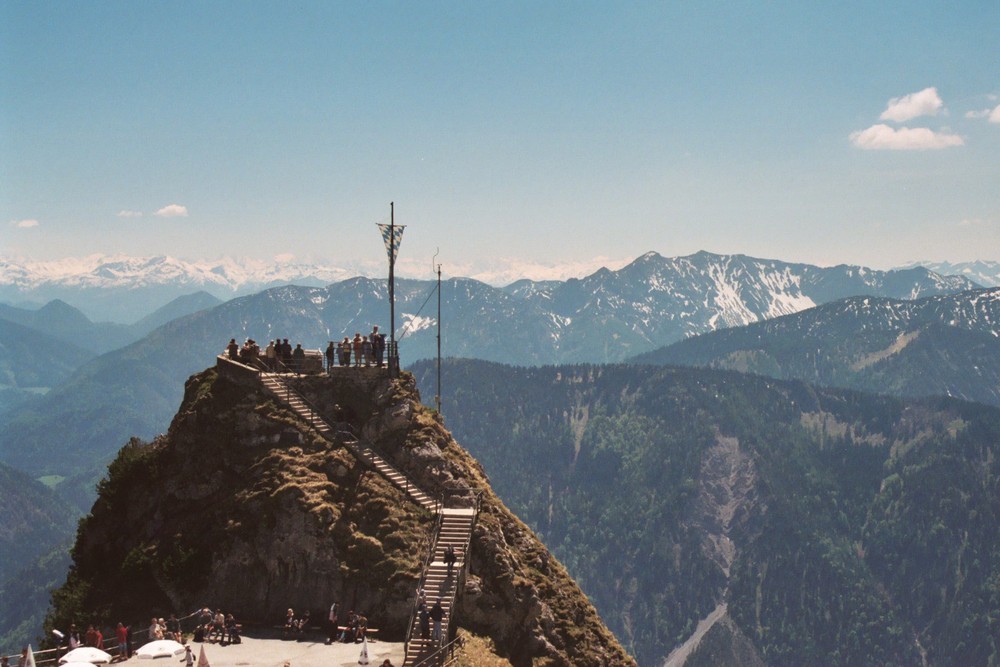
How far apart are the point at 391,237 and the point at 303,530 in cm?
2556

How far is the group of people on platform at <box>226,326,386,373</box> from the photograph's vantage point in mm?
78938

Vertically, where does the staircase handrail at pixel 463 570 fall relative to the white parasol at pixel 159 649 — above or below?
above

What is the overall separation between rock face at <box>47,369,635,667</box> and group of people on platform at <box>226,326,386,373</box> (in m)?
1.17

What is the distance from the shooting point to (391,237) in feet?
273

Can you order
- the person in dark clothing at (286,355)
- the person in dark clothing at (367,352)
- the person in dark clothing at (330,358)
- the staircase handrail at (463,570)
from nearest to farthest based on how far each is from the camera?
the staircase handrail at (463,570) → the person in dark clothing at (330,358) → the person in dark clothing at (367,352) → the person in dark clothing at (286,355)

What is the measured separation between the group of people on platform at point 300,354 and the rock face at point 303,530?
1167 millimetres

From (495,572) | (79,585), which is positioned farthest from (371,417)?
(79,585)

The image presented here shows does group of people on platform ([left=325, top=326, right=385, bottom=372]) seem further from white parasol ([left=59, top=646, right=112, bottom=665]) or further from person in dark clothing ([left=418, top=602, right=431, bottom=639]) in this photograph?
white parasol ([left=59, top=646, right=112, bottom=665])

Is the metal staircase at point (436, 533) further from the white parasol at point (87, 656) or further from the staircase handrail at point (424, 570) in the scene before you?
the white parasol at point (87, 656)

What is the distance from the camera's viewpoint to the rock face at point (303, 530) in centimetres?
6606

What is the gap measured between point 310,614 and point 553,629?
1565 centimetres

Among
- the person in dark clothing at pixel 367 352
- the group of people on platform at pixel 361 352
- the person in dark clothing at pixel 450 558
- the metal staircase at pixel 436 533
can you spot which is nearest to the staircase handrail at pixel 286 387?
the metal staircase at pixel 436 533

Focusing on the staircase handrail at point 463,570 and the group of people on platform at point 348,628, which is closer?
the group of people on platform at point 348,628

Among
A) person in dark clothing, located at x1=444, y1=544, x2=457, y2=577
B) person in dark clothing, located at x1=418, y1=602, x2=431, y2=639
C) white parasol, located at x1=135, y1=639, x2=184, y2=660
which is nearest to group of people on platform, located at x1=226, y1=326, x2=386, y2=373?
person in dark clothing, located at x1=444, y1=544, x2=457, y2=577
